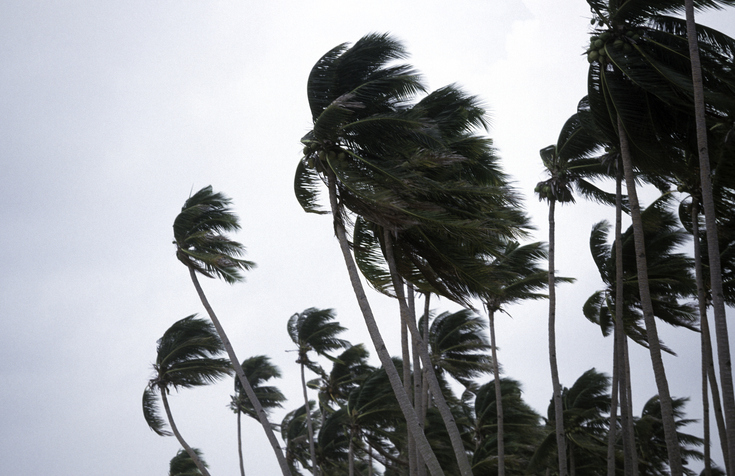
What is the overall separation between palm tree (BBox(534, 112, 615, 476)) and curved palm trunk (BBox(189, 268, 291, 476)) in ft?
24.1

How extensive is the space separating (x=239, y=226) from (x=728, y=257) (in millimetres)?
13704

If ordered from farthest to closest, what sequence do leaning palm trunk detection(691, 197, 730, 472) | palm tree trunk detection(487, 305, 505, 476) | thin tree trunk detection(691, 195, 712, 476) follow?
palm tree trunk detection(487, 305, 505, 476) → leaning palm trunk detection(691, 197, 730, 472) → thin tree trunk detection(691, 195, 712, 476)

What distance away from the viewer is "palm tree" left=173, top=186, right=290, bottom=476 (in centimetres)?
1766

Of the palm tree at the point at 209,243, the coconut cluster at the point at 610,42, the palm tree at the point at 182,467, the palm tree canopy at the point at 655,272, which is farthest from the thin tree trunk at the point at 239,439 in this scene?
the coconut cluster at the point at 610,42

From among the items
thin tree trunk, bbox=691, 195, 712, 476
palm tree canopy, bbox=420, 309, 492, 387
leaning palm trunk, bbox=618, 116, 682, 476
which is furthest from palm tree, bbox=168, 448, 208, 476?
leaning palm trunk, bbox=618, 116, 682, 476

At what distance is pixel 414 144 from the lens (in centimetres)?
1116

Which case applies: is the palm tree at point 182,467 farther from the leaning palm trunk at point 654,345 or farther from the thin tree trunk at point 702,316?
the leaning palm trunk at point 654,345

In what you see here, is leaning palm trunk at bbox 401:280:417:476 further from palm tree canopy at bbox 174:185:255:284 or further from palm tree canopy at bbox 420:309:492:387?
palm tree canopy at bbox 420:309:492:387

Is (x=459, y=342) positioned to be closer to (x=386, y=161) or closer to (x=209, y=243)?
(x=209, y=243)

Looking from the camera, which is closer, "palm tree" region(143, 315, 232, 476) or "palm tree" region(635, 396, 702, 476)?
"palm tree" region(143, 315, 232, 476)

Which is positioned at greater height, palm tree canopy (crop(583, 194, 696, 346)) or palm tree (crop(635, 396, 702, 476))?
palm tree canopy (crop(583, 194, 696, 346))

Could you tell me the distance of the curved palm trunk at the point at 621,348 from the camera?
13312mm

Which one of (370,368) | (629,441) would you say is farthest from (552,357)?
(370,368)

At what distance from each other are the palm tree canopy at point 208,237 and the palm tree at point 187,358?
328 centimetres
